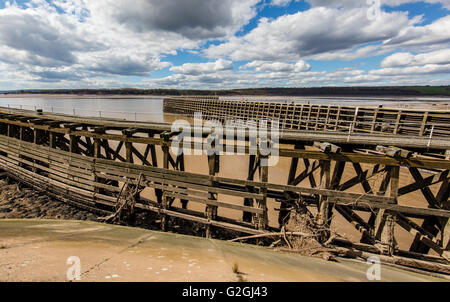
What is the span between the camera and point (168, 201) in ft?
27.6

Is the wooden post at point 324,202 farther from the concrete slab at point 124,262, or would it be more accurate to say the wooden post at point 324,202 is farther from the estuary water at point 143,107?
the estuary water at point 143,107

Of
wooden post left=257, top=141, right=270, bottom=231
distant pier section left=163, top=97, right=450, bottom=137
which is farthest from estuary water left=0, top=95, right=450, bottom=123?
wooden post left=257, top=141, right=270, bottom=231

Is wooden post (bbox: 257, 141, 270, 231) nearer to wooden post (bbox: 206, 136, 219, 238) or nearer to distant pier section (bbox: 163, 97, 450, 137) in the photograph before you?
wooden post (bbox: 206, 136, 219, 238)

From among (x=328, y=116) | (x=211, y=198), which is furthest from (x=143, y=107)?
(x=211, y=198)

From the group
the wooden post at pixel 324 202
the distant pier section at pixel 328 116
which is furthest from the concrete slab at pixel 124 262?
the distant pier section at pixel 328 116

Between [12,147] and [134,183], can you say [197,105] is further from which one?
[134,183]

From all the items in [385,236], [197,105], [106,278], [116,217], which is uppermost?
[197,105]

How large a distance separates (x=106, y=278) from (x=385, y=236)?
304 inches

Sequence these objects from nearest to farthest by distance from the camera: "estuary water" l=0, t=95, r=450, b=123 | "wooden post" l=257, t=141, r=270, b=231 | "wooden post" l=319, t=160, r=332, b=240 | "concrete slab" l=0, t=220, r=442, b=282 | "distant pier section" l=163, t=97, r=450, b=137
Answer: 1. "concrete slab" l=0, t=220, r=442, b=282
2. "wooden post" l=319, t=160, r=332, b=240
3. "wooden post" l=257, t=141, r=270, b=231
4. "distant pier section" l=163, t=97, r=450, b=137
5. "estuary water" l=0, t=95, r=450, b=123
